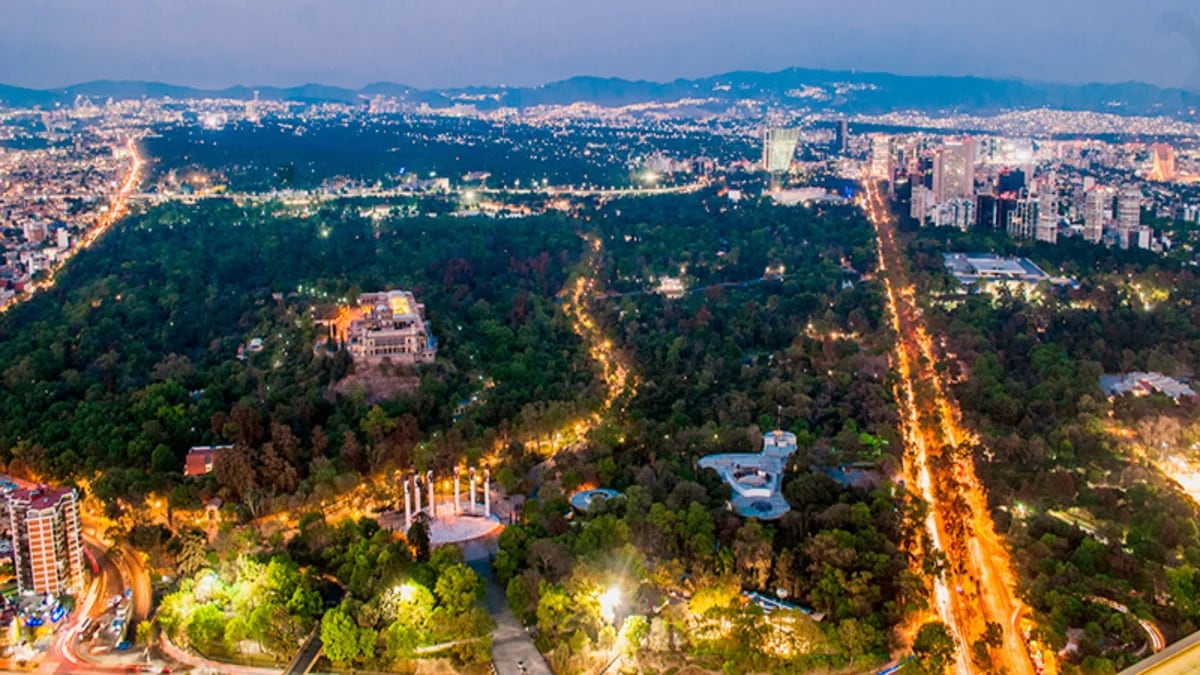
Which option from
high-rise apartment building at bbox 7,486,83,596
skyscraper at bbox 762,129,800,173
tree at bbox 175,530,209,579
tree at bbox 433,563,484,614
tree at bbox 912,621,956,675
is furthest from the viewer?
skyscraper at bbox 762,129,800,173

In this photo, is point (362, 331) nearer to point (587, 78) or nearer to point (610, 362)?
point (610, 362)

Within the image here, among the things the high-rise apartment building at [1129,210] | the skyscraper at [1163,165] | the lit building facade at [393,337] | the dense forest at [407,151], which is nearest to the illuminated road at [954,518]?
the lit building facade at [393,337]

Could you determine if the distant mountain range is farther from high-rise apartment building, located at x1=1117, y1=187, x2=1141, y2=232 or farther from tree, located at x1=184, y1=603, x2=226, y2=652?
tree, located at x1=184, y1=603, x2=226, y2=652

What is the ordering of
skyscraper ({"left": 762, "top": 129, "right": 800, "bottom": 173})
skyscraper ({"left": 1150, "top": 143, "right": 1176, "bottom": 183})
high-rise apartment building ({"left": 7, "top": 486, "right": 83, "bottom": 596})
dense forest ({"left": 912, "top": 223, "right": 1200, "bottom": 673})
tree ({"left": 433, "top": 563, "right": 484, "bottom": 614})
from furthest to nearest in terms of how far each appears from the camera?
skyscraper ({"left": 762, "top": 129, "right": 800, "bottom": 173}) → skyscraper ({"left": 1150, "top": 143, "right": 1176, "bottom": 183}) → high-rise apartment building ({"left": 7, "top": 486, "right": 83, "bottom": 596}) → dense forest ({"left": 912, "top": 223, "right": 1200, "bottom": 673}) → tree ({"left": 433, "top": 563, "right": 484, "bottom": 614})

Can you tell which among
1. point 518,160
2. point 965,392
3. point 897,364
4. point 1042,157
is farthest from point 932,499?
point 1042,157

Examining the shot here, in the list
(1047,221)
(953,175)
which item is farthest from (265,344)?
(953,175)

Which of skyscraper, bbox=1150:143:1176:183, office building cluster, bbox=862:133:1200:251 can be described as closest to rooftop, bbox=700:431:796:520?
office building cluster, bbox=862:133:1200:251
